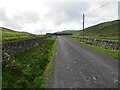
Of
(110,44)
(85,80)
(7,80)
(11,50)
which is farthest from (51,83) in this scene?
(110,44)

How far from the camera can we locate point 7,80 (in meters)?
4.18

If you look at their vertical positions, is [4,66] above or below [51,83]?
above

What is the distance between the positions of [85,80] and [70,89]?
1045mm

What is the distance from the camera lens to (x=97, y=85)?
4.01 meters

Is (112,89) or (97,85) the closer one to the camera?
(112,89)

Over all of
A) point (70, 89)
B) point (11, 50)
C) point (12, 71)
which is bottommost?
point (70, 89)

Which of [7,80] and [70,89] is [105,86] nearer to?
[70,89]

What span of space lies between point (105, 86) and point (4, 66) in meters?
4.98

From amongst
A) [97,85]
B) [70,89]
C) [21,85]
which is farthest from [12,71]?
[97,85]

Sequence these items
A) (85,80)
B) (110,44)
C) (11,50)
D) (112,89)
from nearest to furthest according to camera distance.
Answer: (112,89) < (85,80) < (11,50) < (110,44)

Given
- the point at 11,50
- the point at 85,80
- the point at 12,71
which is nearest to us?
the point at 85,80

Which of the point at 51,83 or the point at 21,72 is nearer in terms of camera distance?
the point at 51,83

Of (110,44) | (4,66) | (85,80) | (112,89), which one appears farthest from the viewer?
(110,44)

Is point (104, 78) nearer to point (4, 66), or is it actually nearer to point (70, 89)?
point (70, 89)
